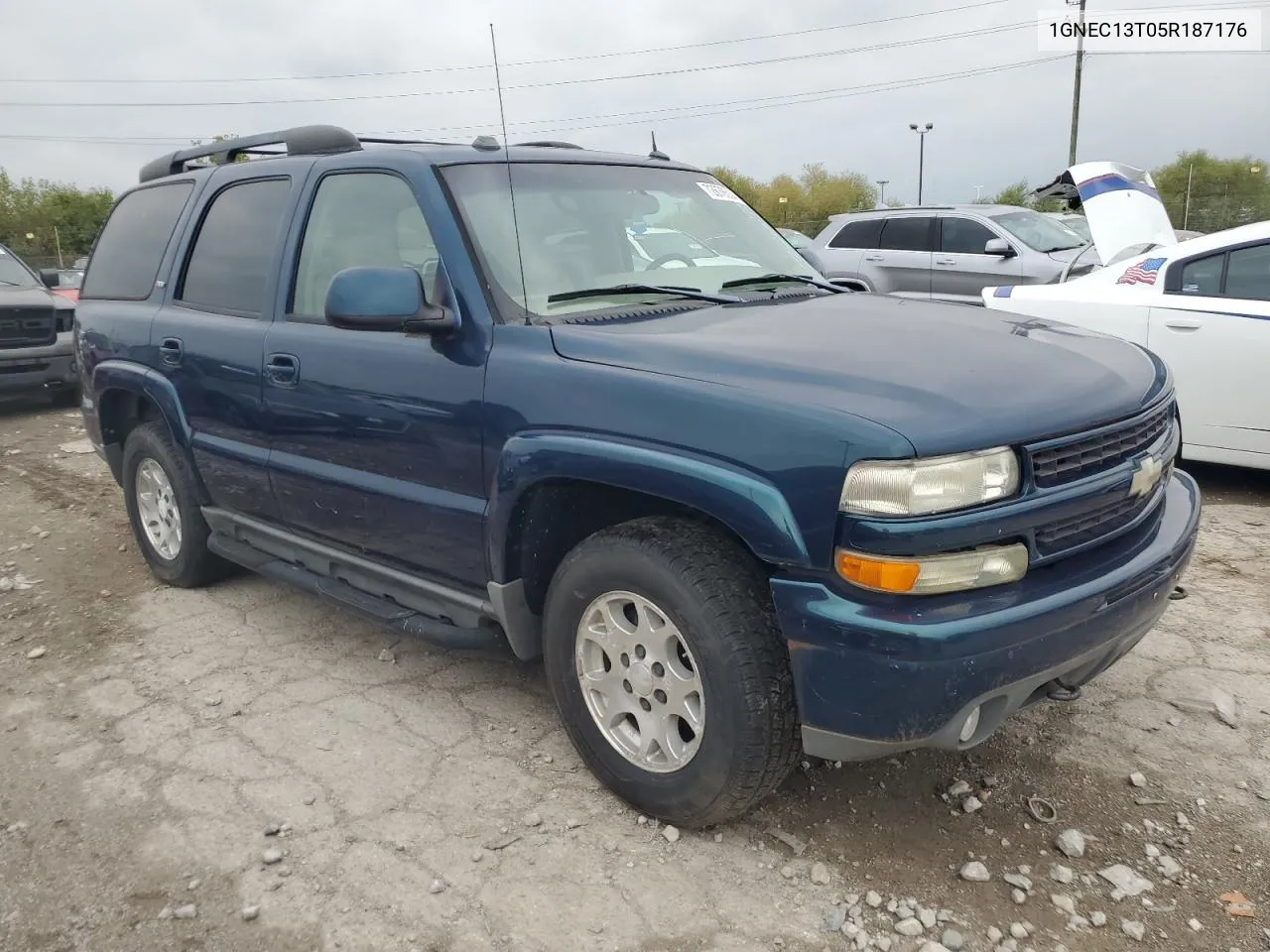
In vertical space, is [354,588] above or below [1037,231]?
below

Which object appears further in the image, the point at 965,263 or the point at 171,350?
the point at 965,263

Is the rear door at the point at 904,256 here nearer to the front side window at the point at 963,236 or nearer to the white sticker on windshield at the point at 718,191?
the front side window at the point at 963,236

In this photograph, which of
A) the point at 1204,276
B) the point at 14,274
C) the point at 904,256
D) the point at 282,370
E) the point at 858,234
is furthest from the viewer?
the point at 858,234

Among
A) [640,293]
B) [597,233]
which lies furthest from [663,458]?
[597,233]

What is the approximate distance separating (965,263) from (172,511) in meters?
8.75

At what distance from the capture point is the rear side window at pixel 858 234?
37.7 ft

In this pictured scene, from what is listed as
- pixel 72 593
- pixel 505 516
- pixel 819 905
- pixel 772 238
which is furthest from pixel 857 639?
pixel 72 593

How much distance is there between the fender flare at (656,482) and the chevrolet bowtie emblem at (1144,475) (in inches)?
37.4

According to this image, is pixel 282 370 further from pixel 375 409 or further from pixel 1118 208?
pixel 1118 208

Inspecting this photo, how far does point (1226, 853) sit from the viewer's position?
252 centimetres

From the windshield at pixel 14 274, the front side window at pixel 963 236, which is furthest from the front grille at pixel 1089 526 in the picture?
the windshield at pixel 14 274

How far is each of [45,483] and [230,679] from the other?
405cm

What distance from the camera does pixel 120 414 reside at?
4.74m

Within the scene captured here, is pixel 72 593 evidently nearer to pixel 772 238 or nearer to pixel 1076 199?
pixel 772 238
